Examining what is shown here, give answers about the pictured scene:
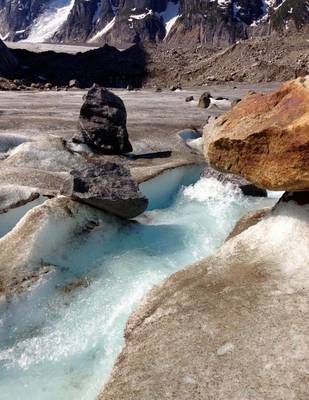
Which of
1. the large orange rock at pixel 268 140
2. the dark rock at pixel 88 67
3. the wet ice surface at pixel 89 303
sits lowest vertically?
the dark rock at pixel 88 67

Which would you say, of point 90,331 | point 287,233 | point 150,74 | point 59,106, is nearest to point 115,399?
point 90,331

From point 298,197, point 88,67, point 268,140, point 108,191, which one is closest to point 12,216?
point 108,191

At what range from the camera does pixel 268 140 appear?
16.0 m

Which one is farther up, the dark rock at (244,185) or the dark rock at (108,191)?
the dark rock at (108,191)

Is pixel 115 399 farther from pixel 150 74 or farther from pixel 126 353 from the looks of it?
pixel 150 74

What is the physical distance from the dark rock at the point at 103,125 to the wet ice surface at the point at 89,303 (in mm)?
10216

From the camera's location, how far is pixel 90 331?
15.6m

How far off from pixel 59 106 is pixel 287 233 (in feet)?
153

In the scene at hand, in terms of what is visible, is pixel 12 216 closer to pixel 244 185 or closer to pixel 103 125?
pixel 244 185

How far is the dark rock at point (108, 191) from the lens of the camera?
2161 cm

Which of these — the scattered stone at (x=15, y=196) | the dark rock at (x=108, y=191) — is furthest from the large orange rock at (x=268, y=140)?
the scattered stone at (x=15, y=196)

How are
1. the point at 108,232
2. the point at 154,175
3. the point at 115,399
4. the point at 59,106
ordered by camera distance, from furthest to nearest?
the point at 59,106 < the point at 154,175 < the point at 108,232 < the point at 115,399

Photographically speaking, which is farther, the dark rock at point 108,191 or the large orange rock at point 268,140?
the dark rock at point 108,191

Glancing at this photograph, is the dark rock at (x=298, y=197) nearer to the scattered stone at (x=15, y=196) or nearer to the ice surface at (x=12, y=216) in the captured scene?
the ice surface at (x=12, y=216)
